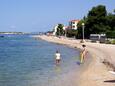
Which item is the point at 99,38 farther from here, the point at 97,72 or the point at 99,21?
the point at 97,72

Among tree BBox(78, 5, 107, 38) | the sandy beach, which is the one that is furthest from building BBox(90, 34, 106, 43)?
the sandy beach

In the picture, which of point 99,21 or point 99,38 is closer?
point 99,38

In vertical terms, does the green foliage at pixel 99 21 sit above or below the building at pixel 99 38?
above

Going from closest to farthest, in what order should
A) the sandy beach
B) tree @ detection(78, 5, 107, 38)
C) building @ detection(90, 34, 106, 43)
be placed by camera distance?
1. the sandy beach
2. building @ detection(90, 34, 106, 43)
3. tree @ detection(78, 5, 107, 38)

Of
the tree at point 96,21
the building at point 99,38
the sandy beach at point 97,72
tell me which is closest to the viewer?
the sandy beach at point 97,72

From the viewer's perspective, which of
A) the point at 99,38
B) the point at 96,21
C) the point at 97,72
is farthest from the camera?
the point at 96,21

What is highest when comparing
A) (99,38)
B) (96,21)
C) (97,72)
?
(96,21)

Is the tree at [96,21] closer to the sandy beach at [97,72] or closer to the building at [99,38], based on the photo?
the building at [99,38]

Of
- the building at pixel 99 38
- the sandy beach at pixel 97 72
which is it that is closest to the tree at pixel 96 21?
the building at pixel 99 38

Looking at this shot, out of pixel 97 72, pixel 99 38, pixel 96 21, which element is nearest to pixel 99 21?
pixel 96 21

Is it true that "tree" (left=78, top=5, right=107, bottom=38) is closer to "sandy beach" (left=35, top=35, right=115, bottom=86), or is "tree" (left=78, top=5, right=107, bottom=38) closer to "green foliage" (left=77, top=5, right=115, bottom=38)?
"green foliage" (left=77, top=5, right=115, bottom=38)

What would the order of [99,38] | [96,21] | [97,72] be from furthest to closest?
[96,21], [99,38], [97,72]

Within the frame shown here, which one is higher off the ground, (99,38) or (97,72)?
(97,72)

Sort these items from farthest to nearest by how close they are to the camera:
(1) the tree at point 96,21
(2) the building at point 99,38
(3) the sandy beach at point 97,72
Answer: (1) the tree at point 96,21 < (2) the building at point 99,38 < (3) the sandy beach at point 97,72
